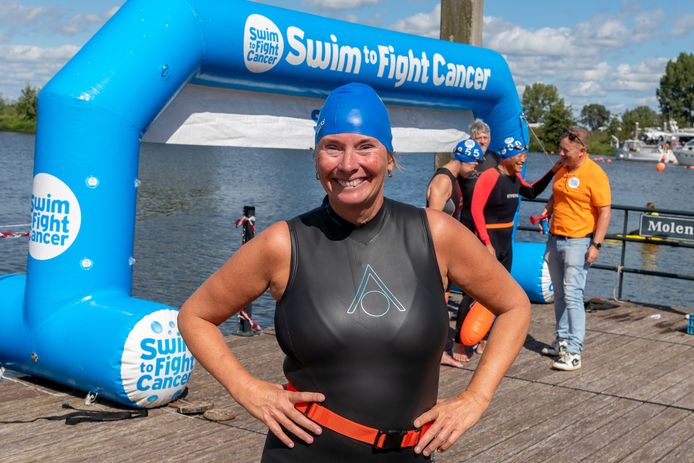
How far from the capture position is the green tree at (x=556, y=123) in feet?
313

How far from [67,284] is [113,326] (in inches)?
18.8

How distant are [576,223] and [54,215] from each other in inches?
159

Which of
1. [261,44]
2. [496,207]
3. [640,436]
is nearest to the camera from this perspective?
[640,436]

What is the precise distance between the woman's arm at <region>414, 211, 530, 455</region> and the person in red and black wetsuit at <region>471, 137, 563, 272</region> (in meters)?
4.43

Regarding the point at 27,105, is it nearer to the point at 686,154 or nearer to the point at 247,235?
the point at 686,154

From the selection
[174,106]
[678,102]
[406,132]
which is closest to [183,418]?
[174,106]

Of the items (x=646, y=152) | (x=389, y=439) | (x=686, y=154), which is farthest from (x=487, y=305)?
(x=646, y=152)

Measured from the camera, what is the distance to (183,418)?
5.49 m

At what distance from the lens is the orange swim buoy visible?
267 inches

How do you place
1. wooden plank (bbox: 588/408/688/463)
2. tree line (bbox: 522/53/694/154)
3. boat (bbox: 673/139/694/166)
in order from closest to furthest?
wooden plank (bbox: 588/408/688/463) < boat (bbox: 673/139/694/166) < tree line (bbox: 522/53/694/154)

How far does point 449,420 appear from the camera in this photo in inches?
91.9

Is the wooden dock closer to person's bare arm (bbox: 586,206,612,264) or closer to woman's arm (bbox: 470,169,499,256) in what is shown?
person's bare arm (bbox: 586,206,612,264)

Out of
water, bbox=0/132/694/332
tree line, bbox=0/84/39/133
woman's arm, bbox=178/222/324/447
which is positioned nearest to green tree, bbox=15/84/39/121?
tree line, bbox=0/84/39/133

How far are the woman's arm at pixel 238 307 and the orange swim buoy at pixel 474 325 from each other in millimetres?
4473
